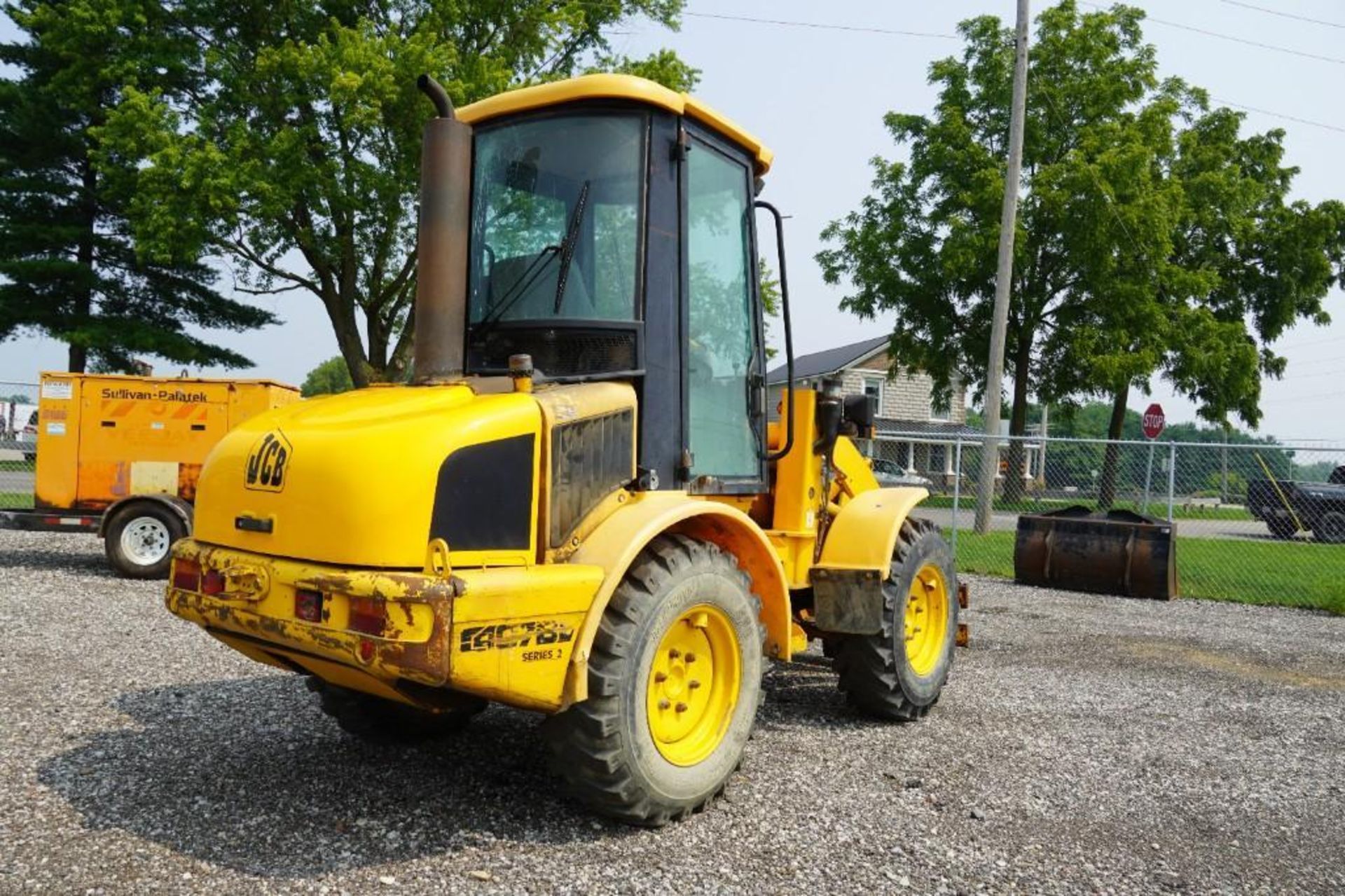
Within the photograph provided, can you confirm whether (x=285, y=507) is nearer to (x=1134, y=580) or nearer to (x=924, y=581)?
(x=924, y=581)

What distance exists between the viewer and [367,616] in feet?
10.0

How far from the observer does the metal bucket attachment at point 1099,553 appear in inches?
435

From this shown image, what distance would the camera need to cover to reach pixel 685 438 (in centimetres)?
416

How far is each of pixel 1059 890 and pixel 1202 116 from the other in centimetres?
3095

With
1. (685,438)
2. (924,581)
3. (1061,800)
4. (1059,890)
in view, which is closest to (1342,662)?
(924,581)

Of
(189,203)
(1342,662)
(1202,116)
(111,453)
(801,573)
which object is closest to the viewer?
(801,573)

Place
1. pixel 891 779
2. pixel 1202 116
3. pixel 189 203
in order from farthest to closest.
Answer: pixel 1202 116
pixel 189 203
pixel 891 779

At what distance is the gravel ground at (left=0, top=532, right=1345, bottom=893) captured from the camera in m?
3.37

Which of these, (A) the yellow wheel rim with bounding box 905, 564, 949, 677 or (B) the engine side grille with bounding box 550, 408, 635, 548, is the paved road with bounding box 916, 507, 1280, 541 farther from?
(B) the engine side grille with bounding box 550, 408, 635, 548

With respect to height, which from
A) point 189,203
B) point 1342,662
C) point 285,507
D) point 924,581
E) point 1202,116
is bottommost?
point 1342,662

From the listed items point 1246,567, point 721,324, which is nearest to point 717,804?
point 721,324

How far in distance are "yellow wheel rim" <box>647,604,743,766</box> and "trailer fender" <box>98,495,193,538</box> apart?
25.1ft

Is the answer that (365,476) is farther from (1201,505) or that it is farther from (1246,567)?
(1201,505)

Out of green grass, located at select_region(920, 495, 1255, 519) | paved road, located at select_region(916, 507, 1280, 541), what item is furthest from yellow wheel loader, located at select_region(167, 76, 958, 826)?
green grass, located at select_region(920, 495, 1255, 519)
